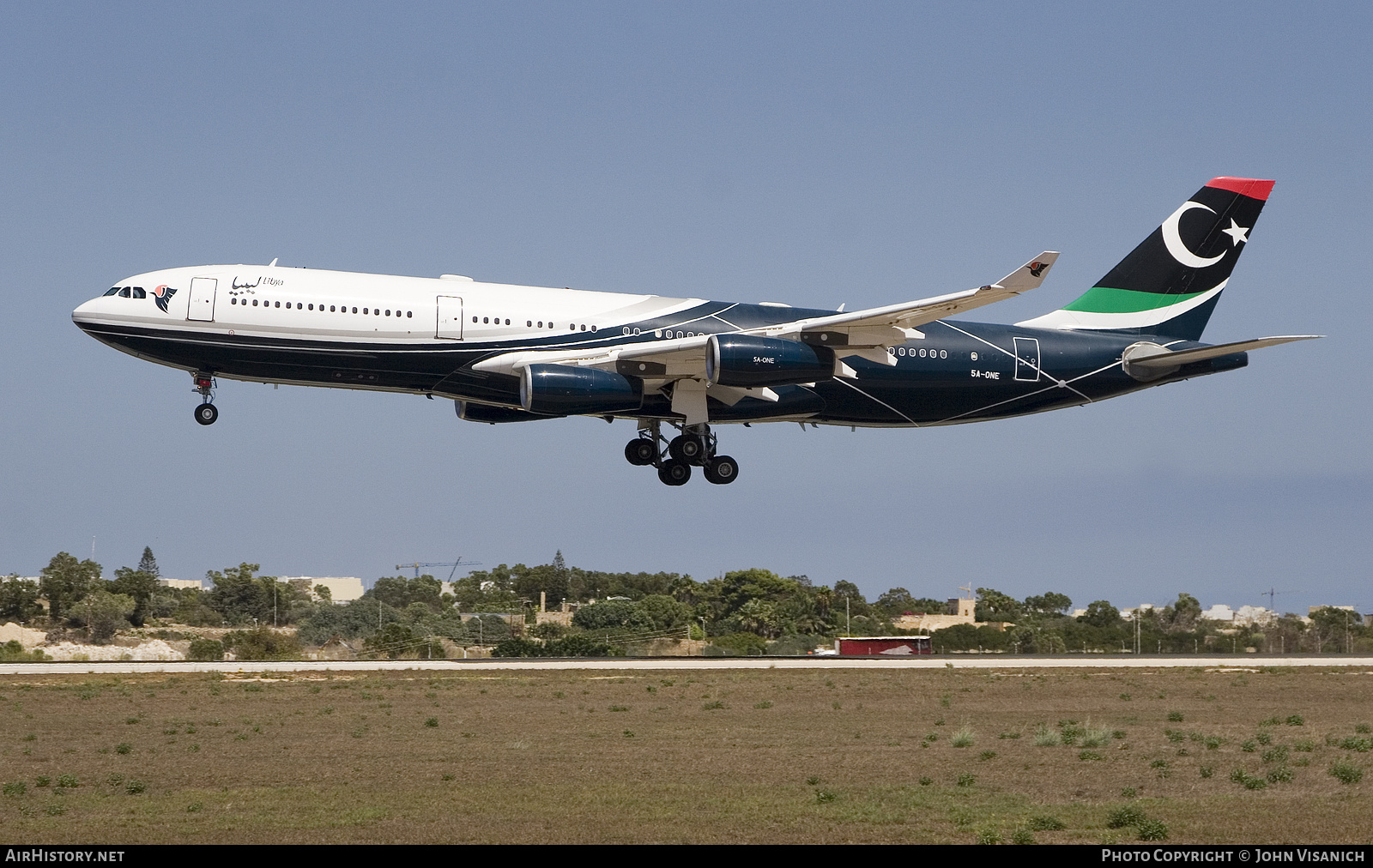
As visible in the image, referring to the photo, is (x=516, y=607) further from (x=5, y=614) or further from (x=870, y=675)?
(x=870, y=675)

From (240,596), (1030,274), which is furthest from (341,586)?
(1030,274)

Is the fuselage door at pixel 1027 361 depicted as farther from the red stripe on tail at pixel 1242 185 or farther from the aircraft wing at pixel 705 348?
the red stripe on tail at pixel 1242 185

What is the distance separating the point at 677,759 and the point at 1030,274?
1574cm

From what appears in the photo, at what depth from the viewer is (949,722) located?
104ft

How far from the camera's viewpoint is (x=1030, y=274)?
114ft

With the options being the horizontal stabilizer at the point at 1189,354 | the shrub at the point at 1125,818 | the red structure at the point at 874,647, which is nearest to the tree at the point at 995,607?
the red structure at the point at 874,647

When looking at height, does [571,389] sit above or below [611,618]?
above

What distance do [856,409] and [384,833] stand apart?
88.3 ft

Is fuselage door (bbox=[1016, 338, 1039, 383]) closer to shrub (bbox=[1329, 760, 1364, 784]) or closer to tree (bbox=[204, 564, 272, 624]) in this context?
shrub (bbox=[1329, 760, 1364, 784])

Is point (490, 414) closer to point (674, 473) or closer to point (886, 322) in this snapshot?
point (674, 473)

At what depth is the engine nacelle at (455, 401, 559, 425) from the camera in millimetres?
43219

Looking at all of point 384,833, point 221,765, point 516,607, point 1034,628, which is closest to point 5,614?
point 516,607

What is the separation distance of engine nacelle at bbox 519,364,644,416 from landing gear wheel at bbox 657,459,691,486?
4.17 meters

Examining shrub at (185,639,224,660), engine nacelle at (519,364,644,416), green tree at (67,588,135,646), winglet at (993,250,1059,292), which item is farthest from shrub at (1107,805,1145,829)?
green tree at (67,588,135,646)
